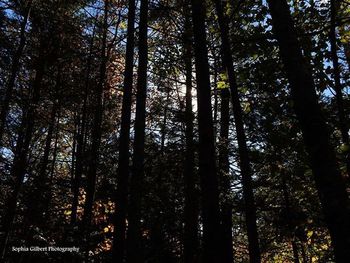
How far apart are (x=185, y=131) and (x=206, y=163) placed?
14.8 feet

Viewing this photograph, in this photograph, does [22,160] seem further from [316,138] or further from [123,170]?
[316,138]

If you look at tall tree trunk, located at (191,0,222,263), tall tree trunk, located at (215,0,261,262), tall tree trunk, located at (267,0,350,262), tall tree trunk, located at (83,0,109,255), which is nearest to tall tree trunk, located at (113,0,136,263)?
tall tree trunk, located at (191,0,222,263)

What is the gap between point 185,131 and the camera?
11.7 m

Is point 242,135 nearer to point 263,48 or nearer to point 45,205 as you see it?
point 263,48

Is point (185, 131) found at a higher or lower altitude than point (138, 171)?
higher

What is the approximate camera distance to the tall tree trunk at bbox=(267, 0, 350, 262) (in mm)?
3729

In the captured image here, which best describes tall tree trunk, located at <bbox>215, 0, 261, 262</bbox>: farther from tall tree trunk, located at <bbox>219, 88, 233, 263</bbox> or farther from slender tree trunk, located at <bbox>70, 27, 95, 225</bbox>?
slender tree trunk, located at <bbox>70, 27, 95, 225</bbox>

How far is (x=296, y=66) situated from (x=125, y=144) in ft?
18.2

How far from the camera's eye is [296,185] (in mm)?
11234

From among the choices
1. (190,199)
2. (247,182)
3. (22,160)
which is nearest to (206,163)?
(247,182)

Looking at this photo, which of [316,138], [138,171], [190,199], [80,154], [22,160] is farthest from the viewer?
[80,154]

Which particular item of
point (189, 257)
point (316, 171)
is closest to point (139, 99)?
point (189, 257)

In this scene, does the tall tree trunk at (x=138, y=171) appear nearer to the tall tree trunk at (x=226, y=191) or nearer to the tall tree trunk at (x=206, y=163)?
the tall tree trunk at (x=206, y=163)

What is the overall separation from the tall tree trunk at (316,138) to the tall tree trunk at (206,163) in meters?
3.00
